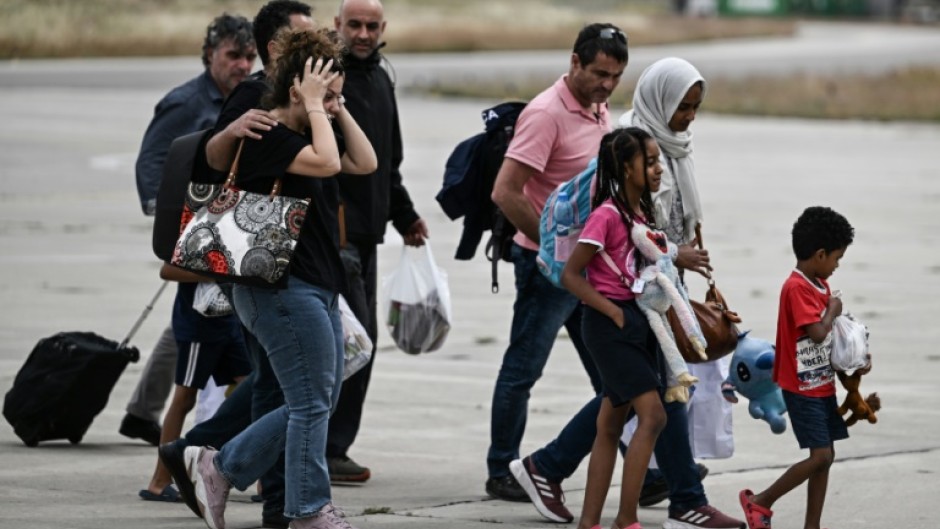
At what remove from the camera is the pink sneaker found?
625 centimetres

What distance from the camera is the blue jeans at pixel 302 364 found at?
584 centimetres

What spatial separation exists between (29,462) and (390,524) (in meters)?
1.82

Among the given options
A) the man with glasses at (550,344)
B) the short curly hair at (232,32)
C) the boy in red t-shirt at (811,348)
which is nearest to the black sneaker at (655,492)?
the man with glasses at (550,344)

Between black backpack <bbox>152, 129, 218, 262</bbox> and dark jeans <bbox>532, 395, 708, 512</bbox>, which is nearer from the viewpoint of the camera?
black backpack <bbox>152, 129, 218, 262</bbox>

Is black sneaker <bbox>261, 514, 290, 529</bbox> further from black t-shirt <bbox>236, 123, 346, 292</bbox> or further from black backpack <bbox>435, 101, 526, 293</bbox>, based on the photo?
black backpack <bbox>435, 101, 526, 293</bbox>

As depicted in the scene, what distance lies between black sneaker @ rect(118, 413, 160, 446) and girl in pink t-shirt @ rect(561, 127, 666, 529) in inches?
104

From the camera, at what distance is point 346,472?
24.2 feet

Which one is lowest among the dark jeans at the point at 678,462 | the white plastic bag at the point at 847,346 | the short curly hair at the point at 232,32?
the dark jeans at the point at 678,462

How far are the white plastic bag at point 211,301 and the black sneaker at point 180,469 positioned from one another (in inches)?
18.7

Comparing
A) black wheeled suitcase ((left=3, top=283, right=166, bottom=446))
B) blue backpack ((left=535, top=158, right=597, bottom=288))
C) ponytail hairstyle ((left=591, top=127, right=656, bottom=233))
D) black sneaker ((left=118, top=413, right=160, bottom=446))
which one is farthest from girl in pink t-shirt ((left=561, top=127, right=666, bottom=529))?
black sneaker ((left=118, top=413, right=160, bottom=446))

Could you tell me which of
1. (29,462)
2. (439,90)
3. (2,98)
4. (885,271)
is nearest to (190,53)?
(439,90)

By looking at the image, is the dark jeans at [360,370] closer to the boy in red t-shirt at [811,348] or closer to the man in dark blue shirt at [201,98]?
the man in dark blue shirt at [201,98]

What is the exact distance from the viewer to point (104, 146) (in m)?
25.9

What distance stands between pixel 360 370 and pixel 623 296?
174 cm
